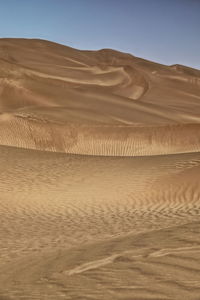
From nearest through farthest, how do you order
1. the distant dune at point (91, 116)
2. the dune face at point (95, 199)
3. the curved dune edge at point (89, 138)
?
1. the dune face at point (95, 199)
2. the curved dune edge at point (89, 138)
3. the distant dune at point (91, 116)

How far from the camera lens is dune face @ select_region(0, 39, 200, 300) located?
4.66 metres

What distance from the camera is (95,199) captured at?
37.4 ft

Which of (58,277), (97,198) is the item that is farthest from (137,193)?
(58,277)

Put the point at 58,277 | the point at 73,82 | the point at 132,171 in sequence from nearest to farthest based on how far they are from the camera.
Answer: the point at 58,277
the point at 132,171
the point at 73,82

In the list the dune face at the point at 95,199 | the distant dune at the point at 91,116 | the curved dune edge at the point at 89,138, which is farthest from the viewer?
the distant dune at the point at 91,116

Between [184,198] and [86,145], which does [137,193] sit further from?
[86,145]

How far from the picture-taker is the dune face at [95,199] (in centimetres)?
466

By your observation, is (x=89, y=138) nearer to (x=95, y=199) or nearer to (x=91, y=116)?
(x=91, y=116)

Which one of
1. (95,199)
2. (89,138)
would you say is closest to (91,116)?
(89,138)

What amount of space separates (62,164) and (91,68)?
33.4 m

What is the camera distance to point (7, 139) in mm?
21781

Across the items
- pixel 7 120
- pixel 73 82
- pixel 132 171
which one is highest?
pixel 73 82

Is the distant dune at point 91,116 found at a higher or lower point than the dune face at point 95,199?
higher

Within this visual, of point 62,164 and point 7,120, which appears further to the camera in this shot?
point 7,120
